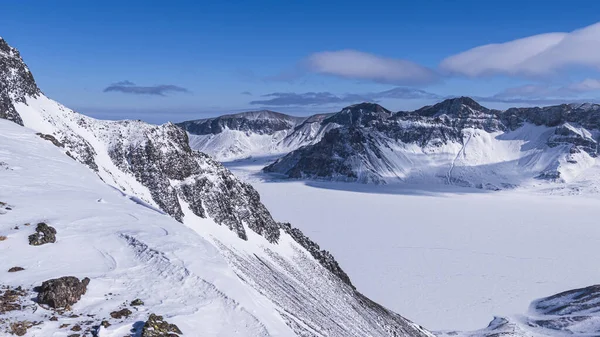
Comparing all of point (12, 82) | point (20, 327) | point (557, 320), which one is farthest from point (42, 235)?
point (557, 320)

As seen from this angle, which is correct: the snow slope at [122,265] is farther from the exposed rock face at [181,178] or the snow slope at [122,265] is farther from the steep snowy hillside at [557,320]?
the steep snowy hillside at [557,320]

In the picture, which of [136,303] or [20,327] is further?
[136,303]

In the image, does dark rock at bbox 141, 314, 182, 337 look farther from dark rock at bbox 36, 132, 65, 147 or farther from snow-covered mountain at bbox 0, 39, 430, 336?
dark rock at bbox 36, 132, 65, 147

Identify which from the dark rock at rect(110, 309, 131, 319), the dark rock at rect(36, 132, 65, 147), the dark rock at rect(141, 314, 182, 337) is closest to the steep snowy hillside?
the dark rock at rect(36, 132, 65, 147)

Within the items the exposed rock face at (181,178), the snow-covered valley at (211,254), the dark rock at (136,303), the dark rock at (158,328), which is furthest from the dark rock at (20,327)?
the exposed rock face at (181,178)

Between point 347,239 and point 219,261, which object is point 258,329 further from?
point 347,239

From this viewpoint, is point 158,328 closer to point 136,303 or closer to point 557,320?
point 136,303
